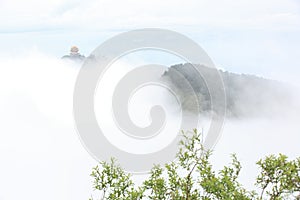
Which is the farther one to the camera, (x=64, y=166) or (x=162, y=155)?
(x=64, y=166)

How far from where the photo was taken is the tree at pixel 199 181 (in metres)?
8.30

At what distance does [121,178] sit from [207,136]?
5.33 m

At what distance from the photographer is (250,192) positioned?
839 cm

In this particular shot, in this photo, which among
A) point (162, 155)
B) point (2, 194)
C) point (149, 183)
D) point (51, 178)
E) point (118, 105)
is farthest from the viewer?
point (51, 178)

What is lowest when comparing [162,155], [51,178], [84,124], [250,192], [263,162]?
[250,192]

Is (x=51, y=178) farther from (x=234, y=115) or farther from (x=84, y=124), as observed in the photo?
(x=84, y=124)

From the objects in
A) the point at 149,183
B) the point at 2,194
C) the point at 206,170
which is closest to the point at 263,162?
the point at 206,170

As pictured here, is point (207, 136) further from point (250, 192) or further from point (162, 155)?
point (250, 192)

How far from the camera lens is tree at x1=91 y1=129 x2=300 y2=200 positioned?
8.30 metres

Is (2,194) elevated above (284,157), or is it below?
above

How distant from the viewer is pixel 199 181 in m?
8.61

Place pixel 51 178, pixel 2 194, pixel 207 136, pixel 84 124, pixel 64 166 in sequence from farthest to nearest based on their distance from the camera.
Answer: pixel 64 166
pixel 51 178
pixel 2 194
pixel 84 124
pixel 207 136

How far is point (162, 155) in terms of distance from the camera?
1684 centimetres

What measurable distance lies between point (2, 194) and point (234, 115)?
105 metres
